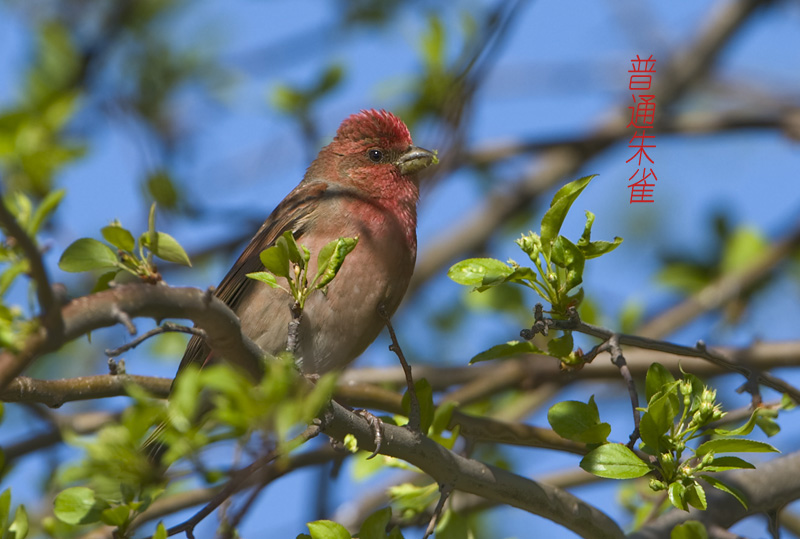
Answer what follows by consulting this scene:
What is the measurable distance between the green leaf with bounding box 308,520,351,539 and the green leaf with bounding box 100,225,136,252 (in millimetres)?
1152

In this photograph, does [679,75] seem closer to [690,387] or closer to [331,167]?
[331,167]

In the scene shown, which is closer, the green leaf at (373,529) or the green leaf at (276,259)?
the green leaf at (276,259)

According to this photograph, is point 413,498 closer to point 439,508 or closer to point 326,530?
point 439,508

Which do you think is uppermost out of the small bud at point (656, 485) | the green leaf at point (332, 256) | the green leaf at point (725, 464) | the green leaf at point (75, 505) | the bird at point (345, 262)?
the bird at point (345, 262)

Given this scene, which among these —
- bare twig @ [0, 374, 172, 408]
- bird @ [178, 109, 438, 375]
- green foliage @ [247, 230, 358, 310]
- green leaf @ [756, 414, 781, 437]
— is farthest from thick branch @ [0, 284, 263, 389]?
green leaf @ [756, 414, 781, 437]

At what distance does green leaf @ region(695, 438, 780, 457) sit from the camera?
3072mm

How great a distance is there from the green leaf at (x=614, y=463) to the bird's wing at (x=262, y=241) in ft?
7.71

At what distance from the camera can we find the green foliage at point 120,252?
317 centimetres

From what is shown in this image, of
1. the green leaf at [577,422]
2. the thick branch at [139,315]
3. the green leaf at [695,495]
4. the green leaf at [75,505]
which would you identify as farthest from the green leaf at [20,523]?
the green leaf at [695,495]

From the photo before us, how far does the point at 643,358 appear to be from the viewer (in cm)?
559

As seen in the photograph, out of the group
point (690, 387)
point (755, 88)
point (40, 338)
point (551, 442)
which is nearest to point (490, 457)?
point (551, 442)

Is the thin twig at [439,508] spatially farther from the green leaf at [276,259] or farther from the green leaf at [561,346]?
the green leaf at [276,259]

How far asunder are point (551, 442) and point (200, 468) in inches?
80.0

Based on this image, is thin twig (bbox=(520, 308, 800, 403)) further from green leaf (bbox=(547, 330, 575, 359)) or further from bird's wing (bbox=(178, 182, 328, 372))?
bird's wing (bbox=(178, 182, 328, 372))
